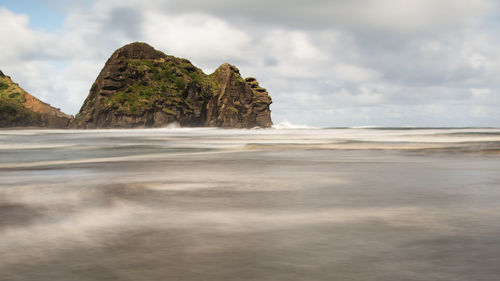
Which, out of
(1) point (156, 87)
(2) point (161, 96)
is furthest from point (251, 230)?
(1) point (156, 87)

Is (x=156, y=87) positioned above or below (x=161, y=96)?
above

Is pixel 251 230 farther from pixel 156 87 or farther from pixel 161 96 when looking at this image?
pixel 156 87

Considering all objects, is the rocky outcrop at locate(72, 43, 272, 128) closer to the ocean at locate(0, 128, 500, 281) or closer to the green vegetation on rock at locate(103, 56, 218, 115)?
the green vegetation on rock at locate(103, 56, 218, 115)

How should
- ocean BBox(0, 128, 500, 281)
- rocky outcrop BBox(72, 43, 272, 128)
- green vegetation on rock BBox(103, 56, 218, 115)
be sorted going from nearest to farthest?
1. ocean BBox(0, 128, 500, 281)
2. rocky outcrop BBox(72, 43, 272, 128)
3. green vegetation on rock BBox(103, 56, 218, 115)

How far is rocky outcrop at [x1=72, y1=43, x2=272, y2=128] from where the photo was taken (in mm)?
165375

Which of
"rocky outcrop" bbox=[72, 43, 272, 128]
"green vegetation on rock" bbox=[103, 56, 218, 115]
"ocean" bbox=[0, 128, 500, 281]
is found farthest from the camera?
"green vegetation on rock" bbox=[103, 56, 218, 115]

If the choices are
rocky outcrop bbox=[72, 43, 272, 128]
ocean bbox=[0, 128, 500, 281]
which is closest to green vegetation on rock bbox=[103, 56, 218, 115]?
rocky outcrop bbox=[72, 43, 272, 128]

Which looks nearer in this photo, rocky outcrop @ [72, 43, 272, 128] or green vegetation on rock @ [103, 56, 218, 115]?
rocky outcrop @ [72, 43, 272, 128]

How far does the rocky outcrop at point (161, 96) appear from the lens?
165375 mm

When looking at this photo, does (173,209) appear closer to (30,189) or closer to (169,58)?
(30,189)

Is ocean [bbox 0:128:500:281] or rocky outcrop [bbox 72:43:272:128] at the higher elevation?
rocky outcrop [bbox 72:43:272:128]

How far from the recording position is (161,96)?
172750mm

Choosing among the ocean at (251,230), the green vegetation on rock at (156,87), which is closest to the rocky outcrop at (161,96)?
the green vegetation on rock at (156,87)

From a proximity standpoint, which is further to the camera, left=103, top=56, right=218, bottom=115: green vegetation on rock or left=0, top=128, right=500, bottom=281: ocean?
left=103, top=56, right=218, bottom=115: green vegetation on rock
